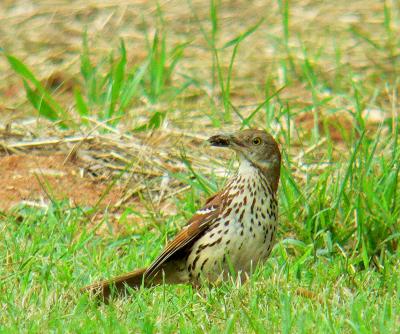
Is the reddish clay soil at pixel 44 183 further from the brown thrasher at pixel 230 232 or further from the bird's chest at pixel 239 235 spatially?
the bird's chest at pixel 239 235

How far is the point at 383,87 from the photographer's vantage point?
9.77 meters

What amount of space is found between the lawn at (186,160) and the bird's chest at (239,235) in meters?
0.15

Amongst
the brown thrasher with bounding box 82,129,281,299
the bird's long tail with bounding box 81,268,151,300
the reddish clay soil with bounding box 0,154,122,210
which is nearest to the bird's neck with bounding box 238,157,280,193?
the brown thrasher with bounding box 82,129,281,299

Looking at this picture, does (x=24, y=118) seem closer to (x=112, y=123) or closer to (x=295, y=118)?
(x=112, y=123)

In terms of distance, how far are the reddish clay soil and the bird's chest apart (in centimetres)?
174

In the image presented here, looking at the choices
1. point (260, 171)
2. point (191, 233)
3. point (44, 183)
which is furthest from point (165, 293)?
point (44, 183)

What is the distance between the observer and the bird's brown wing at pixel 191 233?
5.95m

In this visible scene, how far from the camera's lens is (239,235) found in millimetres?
5805

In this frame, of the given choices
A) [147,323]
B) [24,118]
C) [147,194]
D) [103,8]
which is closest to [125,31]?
[103,8]

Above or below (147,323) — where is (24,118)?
below

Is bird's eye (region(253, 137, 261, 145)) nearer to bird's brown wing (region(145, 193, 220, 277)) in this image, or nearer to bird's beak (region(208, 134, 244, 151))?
bird's beak (region(208, 134, 244, 151))

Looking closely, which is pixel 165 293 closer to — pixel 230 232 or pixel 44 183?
pixel 230 232

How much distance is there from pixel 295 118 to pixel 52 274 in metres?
3.43

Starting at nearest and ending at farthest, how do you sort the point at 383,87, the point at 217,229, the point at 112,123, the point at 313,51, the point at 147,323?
the point at 147,323 → the point at 217,229 → the point at 112,123 → the point at 383,87 → the point at 313,51
